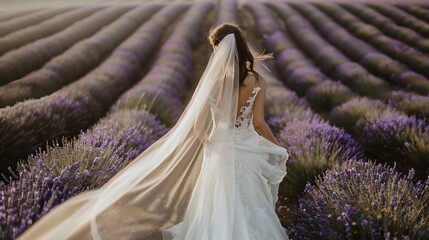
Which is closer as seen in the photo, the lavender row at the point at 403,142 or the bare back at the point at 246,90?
the bare back at the point at 246,90

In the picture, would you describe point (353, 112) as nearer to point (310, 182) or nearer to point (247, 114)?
point (310, 182)

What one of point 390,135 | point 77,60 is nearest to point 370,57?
point 390,135

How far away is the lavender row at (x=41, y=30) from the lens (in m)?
6.60

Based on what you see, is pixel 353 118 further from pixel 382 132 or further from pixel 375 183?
pixel 375 183

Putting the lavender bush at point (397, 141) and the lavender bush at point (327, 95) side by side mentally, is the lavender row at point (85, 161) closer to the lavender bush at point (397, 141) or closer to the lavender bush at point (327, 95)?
the lavender bush at point (397, 141)

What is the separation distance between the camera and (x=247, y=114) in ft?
9.02

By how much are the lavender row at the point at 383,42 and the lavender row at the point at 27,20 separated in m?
7.31

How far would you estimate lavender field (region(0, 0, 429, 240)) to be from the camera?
94.9 inches

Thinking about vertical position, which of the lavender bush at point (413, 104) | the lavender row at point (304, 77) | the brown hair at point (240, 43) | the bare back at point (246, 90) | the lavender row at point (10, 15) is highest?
the brown hair at point (240, 43)

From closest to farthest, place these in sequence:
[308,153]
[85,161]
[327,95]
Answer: [85,161] → [308,153] → [327,95]

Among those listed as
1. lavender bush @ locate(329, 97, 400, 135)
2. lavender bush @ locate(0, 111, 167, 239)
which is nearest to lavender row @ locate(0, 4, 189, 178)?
lavender bush @ locate(0, 111, 167, 239)

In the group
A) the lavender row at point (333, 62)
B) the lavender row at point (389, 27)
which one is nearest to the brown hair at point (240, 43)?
the lavender row at point (333, 62)

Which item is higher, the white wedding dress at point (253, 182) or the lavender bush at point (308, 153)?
the white wedding dress at point (253, 182)

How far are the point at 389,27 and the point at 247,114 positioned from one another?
8853 mm
